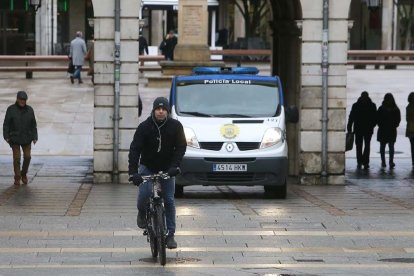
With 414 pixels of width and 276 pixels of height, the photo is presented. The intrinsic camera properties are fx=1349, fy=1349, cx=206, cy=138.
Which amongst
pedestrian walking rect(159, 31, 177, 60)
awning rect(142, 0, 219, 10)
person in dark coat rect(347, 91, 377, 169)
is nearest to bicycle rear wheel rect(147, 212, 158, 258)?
person in dark coat rect(347, 91, 377, 169)

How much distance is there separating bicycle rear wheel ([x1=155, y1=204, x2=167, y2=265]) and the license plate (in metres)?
6.77

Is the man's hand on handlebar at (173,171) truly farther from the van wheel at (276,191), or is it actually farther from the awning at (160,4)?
the awning at (160,4)

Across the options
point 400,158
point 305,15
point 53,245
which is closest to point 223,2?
point 400,158

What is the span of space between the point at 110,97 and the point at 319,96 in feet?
11.9

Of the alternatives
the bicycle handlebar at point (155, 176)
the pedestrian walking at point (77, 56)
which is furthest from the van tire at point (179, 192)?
the pedestrian walking at point (77, 56)

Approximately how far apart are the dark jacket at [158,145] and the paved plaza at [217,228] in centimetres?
95

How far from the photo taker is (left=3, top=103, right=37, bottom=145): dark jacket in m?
22.7

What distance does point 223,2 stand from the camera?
67062 mm

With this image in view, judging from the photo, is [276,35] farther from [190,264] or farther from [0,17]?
[0,17]

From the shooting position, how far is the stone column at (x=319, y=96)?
23.2m

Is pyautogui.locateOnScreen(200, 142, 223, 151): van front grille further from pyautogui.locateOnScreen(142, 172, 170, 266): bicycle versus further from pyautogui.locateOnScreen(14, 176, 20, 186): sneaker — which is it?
pyautogui.locateOnScreen(142, 172, 170, 266): bicycle

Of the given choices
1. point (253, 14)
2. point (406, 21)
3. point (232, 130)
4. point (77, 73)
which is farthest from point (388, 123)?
point (406, 21)

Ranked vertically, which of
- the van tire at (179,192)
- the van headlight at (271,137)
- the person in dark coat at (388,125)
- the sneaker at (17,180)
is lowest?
the sneaker at (17,180)

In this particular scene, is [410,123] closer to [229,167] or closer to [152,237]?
[229,167]
